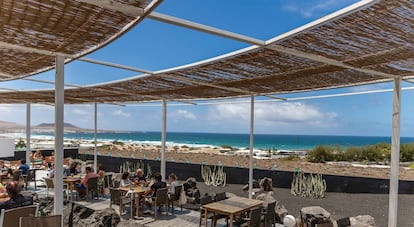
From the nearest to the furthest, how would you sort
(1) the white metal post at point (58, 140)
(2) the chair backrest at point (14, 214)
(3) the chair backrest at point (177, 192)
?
(2) the chair backrest at point (14, 214), (1) the white metal post at point (58, 140), (3) the chair backrest at point (177, 192)

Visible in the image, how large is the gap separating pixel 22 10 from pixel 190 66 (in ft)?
7.89

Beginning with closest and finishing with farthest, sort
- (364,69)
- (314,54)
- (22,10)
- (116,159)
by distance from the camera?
(22,10) → (314,54) → (364,69) → (116,159)

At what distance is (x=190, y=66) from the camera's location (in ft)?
15.4

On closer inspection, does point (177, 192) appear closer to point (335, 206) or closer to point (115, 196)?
point (115, 196)

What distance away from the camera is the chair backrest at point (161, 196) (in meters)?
6.55

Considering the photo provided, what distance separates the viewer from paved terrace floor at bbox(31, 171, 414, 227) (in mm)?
6590

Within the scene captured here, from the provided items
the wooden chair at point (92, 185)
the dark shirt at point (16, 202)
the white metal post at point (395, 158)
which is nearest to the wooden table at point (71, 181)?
the wooden chair at point (92, 185)

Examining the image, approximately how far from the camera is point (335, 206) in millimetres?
8398

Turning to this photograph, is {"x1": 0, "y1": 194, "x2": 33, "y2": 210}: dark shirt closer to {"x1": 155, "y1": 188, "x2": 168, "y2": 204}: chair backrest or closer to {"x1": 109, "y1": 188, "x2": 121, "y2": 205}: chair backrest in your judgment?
{"x1": 109, "y1": 188, "x2": 121, "y2": 205}: chair backrest

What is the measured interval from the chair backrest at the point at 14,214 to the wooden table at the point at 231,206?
2806 millimetres

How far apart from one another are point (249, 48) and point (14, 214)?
3822mm

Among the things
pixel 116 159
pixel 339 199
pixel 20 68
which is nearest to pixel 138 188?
pixel 20 68

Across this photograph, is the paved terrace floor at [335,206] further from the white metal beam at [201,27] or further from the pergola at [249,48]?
the white metal beam at [201,27]

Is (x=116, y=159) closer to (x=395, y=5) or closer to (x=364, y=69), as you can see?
(x=364, y=69)
